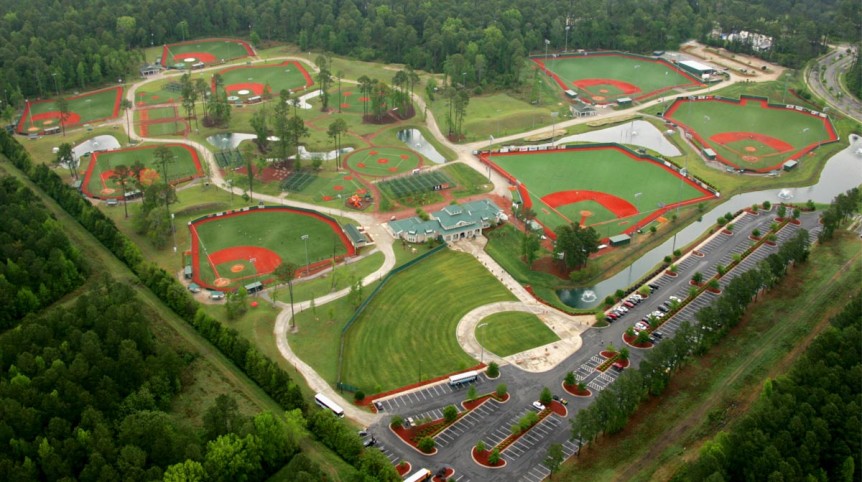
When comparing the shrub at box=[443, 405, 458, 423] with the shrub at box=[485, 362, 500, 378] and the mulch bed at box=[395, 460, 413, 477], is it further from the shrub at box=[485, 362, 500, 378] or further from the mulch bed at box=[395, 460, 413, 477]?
the shrub at box=[485, 362, 500, 378]

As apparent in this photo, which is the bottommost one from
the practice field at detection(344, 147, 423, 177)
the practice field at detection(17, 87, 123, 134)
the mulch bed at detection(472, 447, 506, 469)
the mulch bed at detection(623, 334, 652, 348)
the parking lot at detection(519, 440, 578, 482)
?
the parking lot at detection(519, 440, 578, 482)

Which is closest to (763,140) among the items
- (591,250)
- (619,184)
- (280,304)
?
(619,184)

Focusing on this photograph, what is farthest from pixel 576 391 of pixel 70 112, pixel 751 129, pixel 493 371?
pixel 70 112

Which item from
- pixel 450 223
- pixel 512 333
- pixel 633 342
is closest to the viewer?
pixel 633 342

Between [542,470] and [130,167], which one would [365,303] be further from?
[130,167]

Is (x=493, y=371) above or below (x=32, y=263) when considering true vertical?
below

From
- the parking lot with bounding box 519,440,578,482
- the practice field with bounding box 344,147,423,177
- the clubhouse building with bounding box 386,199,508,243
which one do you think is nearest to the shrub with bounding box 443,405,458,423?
the parking lot with bounding box 519,440,578,482

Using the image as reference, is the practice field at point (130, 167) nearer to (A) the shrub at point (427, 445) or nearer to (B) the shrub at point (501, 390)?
(B) the shrub at point (501, 390)
